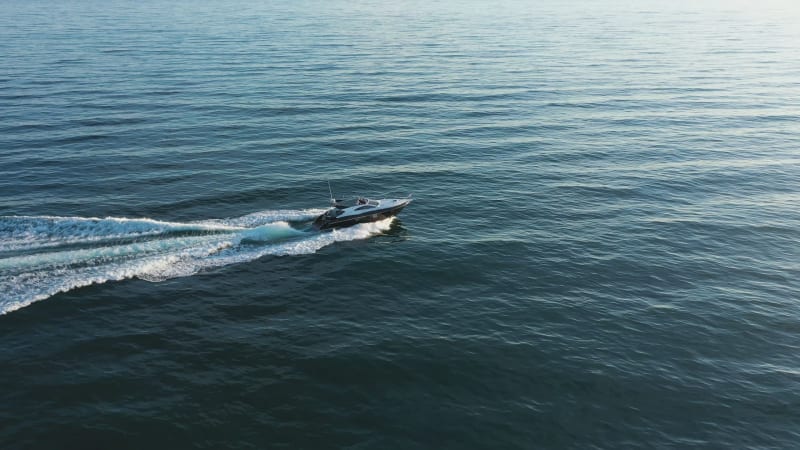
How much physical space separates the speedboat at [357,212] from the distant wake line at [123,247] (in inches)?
37.9

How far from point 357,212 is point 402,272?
10.2 m

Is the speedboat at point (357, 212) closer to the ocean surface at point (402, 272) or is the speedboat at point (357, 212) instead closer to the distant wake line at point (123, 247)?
the distant wake line at point (123, 247)

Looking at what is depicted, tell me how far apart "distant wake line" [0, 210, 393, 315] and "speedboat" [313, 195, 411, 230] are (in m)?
0.96

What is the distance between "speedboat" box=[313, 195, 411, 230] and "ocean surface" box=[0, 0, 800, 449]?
1.35 meters

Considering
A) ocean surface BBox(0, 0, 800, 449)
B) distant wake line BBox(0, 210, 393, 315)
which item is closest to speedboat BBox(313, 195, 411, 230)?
distant wake line BBox(0, 210, 393, 315)

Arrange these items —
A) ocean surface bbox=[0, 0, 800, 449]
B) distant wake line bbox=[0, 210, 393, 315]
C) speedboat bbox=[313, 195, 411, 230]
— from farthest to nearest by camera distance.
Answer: speedboat bbox=[313, 195, 411, 230] < distant wake line bbox=[0, 210, 393, 315] < ocean surface bbox=[0, 0, 800, 449]

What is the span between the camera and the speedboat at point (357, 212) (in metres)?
53.1

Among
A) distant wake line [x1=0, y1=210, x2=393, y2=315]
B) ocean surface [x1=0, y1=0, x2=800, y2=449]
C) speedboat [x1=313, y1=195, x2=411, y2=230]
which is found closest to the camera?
ocean surface [x1=0, y1=0, x2=800, y2=449]

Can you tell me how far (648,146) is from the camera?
251 feet

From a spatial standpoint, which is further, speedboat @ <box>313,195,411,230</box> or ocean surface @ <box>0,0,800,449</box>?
speedboat @ <box>313,195,411,230</box>

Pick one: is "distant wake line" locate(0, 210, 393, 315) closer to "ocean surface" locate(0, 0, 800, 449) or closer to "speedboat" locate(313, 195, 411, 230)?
"ocean surface" locate(0, 0, 800, 449)

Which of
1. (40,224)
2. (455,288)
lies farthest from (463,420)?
(40,224)

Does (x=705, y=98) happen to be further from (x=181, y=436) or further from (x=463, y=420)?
(x=181, y=436)

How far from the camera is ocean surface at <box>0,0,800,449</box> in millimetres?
30859
